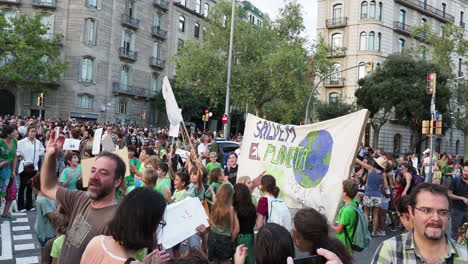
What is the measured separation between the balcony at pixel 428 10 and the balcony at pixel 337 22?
6.19 meters

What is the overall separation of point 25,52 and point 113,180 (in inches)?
1390

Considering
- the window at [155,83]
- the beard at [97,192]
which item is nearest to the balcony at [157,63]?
the window at [155,83]

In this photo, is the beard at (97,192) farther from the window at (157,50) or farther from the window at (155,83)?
the window at (157,50)

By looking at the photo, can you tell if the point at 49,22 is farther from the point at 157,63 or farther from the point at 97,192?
the point at 97,192

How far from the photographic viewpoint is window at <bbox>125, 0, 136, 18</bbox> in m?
40.4

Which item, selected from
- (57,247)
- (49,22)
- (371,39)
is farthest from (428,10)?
(57,247)

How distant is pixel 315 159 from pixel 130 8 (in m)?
38.7

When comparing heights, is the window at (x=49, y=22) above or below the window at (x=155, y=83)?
above

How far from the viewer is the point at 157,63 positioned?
43.8m

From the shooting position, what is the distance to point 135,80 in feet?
137

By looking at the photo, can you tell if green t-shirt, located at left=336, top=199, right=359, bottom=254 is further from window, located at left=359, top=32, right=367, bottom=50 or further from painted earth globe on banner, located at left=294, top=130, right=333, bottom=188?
window, located at left=359, top=32, right=367, bottom=50

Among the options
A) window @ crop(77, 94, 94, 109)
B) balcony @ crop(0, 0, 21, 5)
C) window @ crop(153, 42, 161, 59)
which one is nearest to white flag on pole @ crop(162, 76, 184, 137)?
window @ crop(77, 94, 94, 109)

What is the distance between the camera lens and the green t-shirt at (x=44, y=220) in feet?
16.5

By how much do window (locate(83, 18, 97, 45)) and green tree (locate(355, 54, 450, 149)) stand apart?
24941mm
